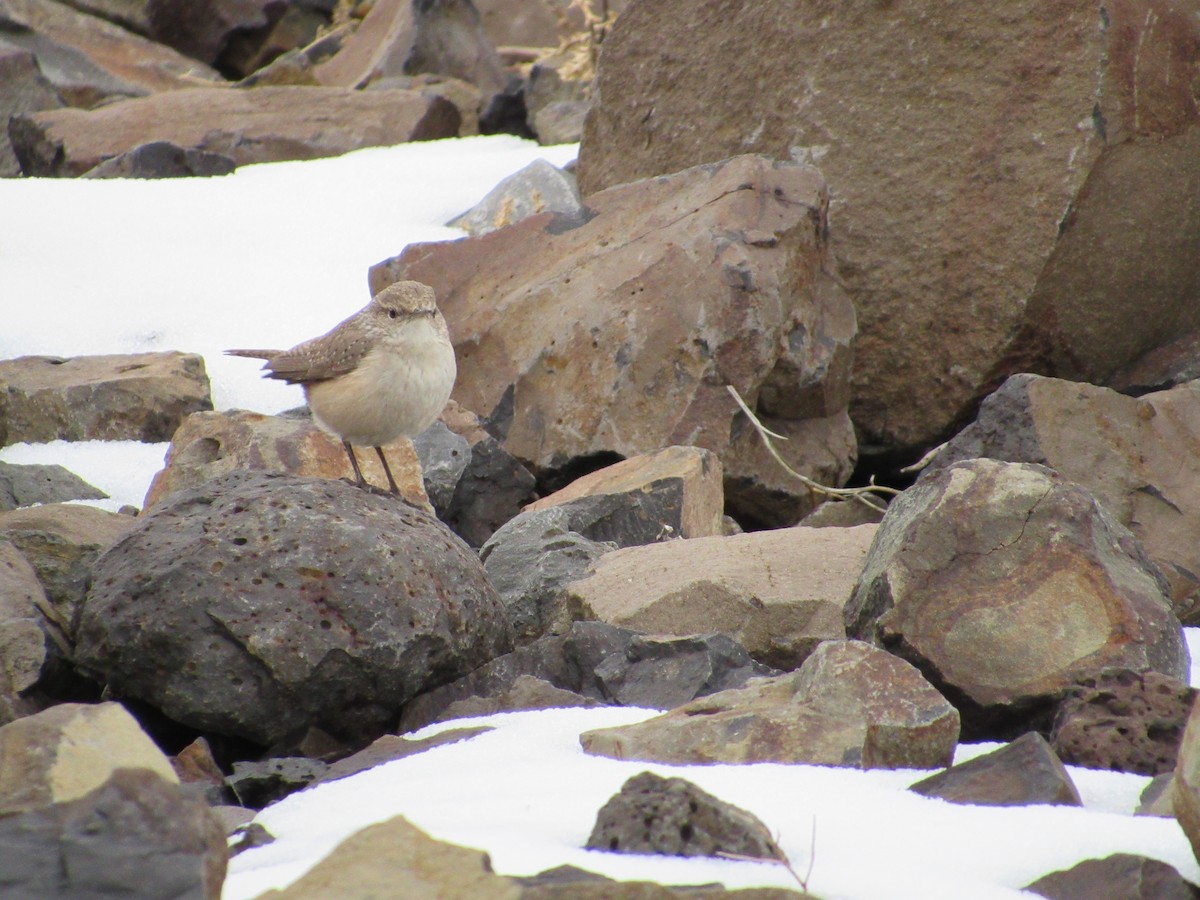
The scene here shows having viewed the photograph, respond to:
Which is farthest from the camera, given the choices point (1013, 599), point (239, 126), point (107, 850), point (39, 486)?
point (239, 126)

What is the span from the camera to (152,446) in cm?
823

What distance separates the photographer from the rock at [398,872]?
2816mm

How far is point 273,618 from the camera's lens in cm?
484

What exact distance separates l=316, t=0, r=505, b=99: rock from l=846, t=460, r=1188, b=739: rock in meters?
12.2

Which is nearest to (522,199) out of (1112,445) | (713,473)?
(713,473)

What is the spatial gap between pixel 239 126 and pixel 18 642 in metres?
9.45

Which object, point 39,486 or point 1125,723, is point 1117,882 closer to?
point 1125,723

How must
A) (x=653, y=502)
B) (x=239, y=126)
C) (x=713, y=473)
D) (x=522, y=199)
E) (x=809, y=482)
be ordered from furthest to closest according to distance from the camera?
1. (x=239, y=126)
2. (x=522, y=199)
3. (x=809, y=482)
4. (x=713, y=473)
5. (x=653, y=502)

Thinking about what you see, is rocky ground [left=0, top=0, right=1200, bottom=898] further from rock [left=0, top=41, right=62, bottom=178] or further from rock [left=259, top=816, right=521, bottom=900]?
rock [left=0, top=41, right=62, bottom=178]

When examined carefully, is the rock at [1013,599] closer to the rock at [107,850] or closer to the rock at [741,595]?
the rock at [741,595]

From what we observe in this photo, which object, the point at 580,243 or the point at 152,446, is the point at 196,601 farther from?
the point at 580,243

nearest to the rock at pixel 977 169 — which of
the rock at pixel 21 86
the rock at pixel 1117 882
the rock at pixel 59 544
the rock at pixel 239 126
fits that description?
the rock at pixel 59 544

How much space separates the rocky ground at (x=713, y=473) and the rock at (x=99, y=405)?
0.02 meters

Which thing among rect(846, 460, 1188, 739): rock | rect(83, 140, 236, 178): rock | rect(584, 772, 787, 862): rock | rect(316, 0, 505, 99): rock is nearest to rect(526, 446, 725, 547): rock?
rect(846, 460, 1188, 739): rock
